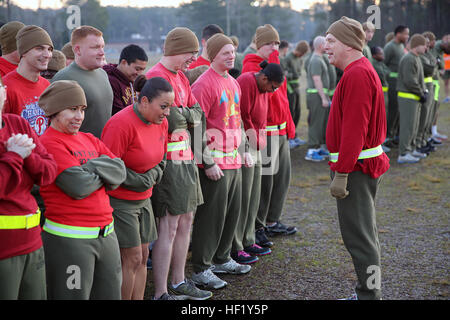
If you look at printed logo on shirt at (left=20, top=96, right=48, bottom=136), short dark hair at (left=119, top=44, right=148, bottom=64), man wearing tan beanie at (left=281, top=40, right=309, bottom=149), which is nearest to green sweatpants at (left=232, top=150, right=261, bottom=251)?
short dark hair at (left=119, top=44, right=148, bottom=64)

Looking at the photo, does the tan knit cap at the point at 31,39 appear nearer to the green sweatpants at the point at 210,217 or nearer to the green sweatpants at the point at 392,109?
the green sweatpants at the point at 210,217

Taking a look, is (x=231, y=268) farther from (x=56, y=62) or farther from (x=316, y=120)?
(x=316, y=120)

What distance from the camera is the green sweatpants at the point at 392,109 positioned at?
34.1 ft

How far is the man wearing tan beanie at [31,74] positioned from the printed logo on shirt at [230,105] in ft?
4.86

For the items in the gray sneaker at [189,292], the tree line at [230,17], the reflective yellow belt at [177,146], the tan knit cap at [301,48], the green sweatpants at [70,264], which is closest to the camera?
the green sweatpants at [70,264]

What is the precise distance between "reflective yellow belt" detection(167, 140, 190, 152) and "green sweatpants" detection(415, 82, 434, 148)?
6.56 metres

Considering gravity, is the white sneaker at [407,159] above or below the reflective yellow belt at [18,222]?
below

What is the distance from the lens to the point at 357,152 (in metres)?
3.57

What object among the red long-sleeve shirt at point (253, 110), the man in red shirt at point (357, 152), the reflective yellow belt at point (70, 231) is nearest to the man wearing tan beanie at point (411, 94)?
the red long-sleeve shirt at point (253, 110)

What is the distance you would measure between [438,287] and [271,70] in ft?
7.99

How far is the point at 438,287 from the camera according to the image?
431cm

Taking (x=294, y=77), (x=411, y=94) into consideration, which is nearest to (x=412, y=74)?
(x=411, y=94)

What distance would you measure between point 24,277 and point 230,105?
8.25ft
